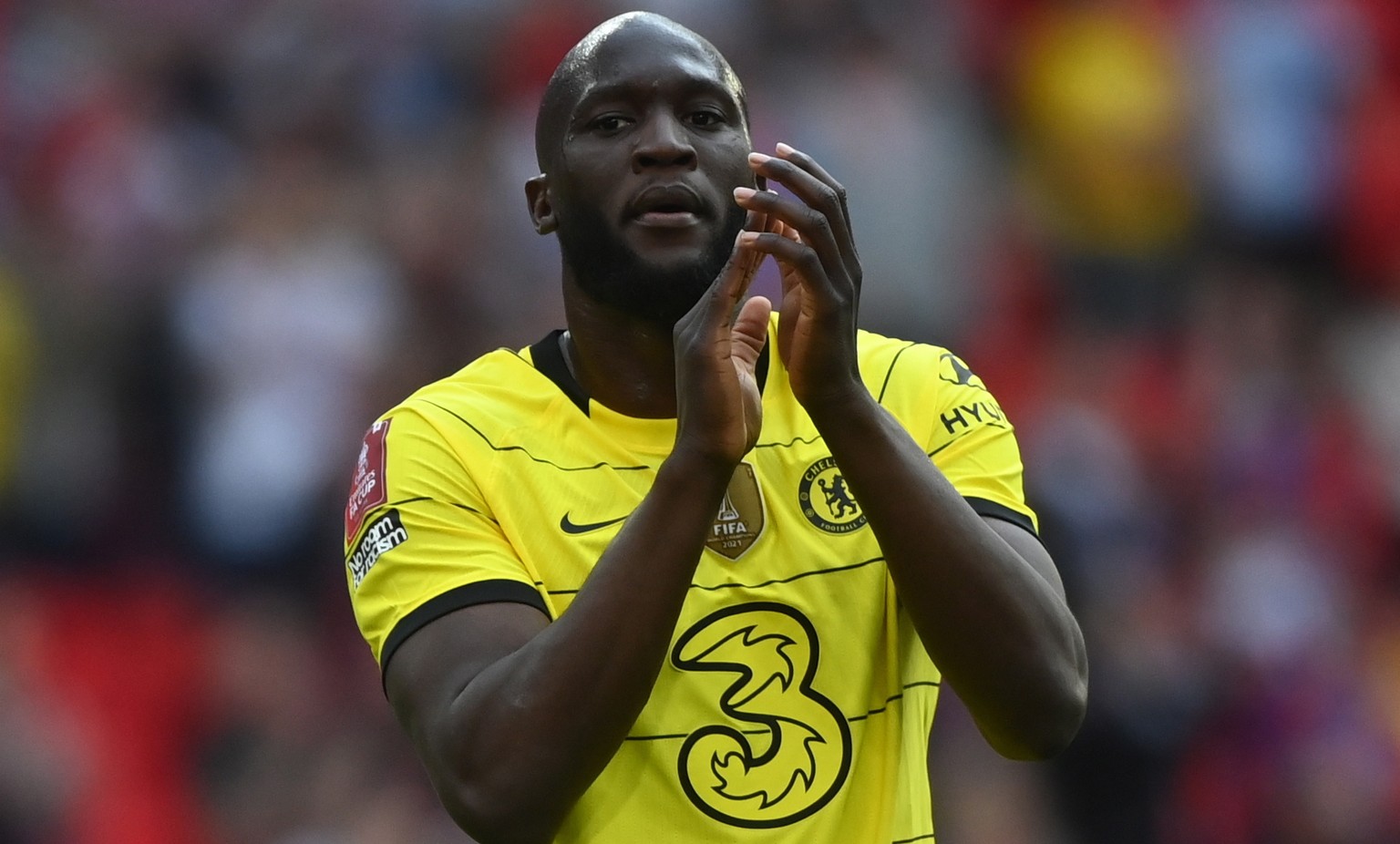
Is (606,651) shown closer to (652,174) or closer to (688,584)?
(688,584)

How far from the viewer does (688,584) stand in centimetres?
309

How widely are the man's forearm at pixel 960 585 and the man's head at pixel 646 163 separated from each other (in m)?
0.50

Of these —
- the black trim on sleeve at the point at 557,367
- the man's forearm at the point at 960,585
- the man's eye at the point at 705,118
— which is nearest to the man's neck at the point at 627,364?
the black trim on sleeve at the point at 557,367

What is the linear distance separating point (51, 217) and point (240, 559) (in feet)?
6.91

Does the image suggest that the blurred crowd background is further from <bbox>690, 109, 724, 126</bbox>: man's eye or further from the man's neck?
<bbox>690, 109, 724, 126</bbox>: man's eye

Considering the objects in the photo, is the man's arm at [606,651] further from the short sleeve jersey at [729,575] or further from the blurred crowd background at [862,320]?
the blurred crowd background at [862,320]

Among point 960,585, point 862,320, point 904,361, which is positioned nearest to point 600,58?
point 904,361

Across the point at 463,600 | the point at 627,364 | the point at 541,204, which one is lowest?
the point at 463,600

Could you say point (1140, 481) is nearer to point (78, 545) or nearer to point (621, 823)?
point (78, 545)

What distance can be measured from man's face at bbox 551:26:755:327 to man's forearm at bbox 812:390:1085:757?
502 millimetres

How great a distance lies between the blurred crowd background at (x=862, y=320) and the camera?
790cm

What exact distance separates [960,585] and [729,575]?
0.47 metres

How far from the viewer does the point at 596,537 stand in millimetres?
3473

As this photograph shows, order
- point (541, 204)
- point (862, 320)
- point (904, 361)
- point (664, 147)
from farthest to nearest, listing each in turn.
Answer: point (862, 320) → point (541, 204) → point (904, 361) → point (664, 147)
